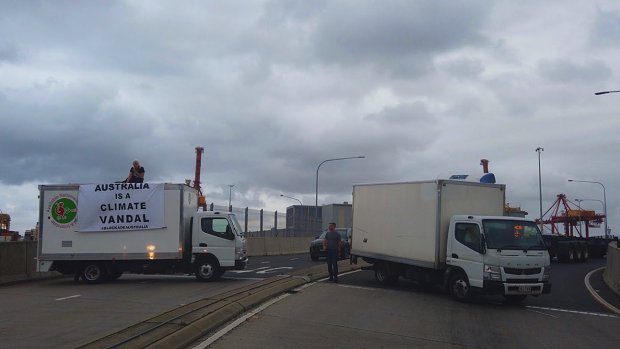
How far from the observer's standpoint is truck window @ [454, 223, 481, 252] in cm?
1390

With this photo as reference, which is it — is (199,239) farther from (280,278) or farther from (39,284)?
(39,284)

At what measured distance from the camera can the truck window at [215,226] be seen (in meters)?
18.4

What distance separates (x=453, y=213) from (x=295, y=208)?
42129 millimetres

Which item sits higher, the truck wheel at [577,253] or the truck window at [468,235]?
the truck window at [468,235]

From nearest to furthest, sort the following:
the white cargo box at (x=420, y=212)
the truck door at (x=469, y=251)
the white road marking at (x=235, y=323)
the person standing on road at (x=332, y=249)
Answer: the white road marking at (x=235, y=323)
the truck door at (x=469, y=251)
the white cargo box at (x=420, y=212)
the person standing on road at (x=332, y=249)

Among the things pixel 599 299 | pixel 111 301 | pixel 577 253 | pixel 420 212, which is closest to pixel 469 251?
pixel 420 212

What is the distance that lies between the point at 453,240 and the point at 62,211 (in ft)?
38.7

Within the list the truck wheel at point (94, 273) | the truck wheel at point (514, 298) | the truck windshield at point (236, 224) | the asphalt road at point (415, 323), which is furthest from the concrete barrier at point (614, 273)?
the truck wheel at point (94, 273)

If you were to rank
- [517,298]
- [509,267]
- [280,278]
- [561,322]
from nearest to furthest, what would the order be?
[561,322] < [509,267] < [517,298] < [280,278]

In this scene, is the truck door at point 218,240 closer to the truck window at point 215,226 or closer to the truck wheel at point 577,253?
the truck window at point 215,226

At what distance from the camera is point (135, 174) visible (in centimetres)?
1878

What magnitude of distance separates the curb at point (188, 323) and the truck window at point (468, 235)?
4614 mm

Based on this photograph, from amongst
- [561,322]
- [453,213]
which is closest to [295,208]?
[453,213]

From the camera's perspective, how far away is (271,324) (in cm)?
1037
